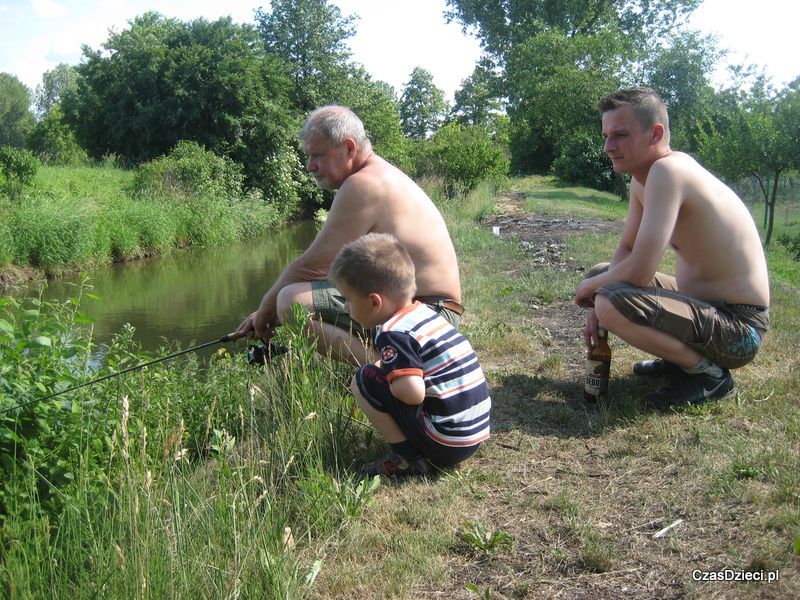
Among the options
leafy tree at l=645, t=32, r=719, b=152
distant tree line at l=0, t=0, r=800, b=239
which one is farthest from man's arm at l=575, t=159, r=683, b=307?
leafy tree at l=645, t=32, r=719, b=152

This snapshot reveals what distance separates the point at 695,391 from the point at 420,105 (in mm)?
72377

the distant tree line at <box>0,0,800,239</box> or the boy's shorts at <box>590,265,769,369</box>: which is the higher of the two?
the distant tree line at <box>0,0,800,239</box>

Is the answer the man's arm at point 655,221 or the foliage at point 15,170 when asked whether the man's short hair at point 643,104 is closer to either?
the man's arm at point 655,221

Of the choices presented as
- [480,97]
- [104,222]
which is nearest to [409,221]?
[104,222]

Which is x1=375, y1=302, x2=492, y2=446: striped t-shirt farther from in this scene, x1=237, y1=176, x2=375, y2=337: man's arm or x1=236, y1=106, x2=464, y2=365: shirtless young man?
x1=237, y1=176, x2=375, y2=337: man's arm

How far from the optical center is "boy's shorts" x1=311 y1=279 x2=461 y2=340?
4.02 meters

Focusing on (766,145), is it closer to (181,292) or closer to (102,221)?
(181,292)

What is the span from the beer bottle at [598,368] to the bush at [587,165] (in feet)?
98.1

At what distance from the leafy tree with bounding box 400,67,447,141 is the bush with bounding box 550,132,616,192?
4120cm

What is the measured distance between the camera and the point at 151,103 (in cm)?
2850

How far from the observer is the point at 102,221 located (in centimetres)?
1708

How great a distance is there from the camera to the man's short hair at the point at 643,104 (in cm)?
376

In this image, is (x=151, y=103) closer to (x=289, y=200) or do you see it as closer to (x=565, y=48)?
(x=289, y=200)

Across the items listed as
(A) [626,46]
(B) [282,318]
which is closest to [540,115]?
(A) [626,46]
